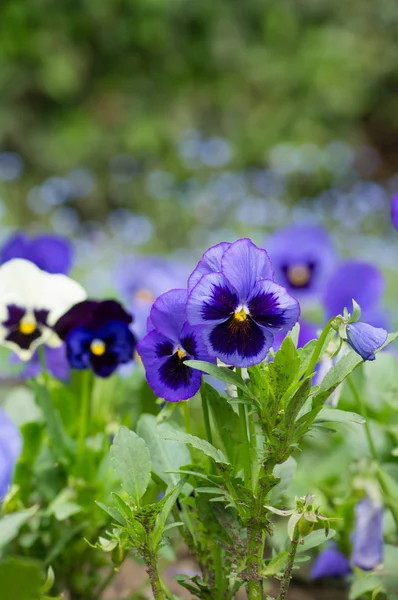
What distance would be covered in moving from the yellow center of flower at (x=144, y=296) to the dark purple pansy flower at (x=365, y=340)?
88 centimetres

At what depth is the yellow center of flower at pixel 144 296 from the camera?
1458 mm

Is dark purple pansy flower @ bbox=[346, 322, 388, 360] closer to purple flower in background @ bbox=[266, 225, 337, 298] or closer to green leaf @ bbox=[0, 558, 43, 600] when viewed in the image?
green leaf @ bbox=[0, 558, 43, 600]

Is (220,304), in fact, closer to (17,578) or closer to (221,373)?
(221,373)

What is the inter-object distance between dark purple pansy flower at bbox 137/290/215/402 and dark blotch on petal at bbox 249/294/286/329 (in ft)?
0.18

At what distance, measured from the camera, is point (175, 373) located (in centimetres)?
66

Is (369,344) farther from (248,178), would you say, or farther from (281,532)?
(248,178)

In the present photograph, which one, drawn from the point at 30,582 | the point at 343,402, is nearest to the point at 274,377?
the point at 30,582

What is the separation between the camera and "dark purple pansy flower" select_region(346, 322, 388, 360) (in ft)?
1.92

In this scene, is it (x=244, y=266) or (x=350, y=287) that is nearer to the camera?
(x=244, y=266)

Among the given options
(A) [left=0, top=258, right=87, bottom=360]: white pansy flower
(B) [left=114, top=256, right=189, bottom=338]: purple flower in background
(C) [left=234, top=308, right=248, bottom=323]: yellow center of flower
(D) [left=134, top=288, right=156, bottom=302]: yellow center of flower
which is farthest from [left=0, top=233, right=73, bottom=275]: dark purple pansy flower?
(C) [left=234, top=308, right=248, bottom=323]: yellow center of flower

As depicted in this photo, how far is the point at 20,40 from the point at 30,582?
5227mm

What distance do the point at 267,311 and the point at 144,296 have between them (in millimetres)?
882

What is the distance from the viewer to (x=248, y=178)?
171 inches

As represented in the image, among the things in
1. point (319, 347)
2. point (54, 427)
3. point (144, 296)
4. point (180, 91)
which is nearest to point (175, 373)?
point (319, 347)
